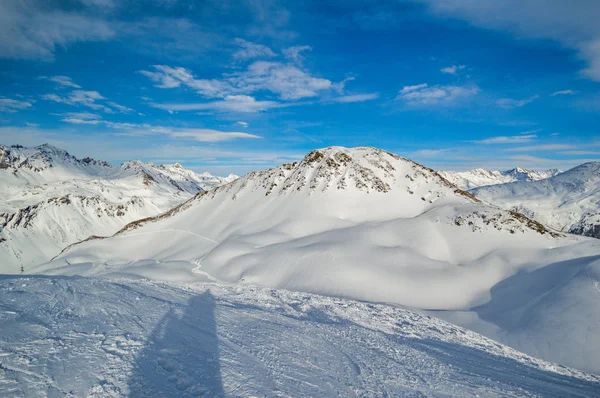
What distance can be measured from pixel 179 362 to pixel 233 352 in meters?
1.51

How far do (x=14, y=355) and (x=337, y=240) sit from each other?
2762cm

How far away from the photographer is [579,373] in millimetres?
11273

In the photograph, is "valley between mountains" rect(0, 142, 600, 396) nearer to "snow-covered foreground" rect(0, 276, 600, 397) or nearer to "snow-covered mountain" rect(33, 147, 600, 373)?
"snow-covered foreground" rect(0, 276, 600, 397)

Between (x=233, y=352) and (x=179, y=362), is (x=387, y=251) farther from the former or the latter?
(x=179, y=362)

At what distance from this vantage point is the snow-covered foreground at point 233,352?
6895 millimetres

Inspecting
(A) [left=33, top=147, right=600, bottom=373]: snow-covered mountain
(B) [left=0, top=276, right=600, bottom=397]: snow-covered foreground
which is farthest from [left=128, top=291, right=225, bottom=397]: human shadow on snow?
(A) [left=33, top=147, right=600, bottom=373]: snow-covered mountain

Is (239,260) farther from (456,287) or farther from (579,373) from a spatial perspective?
Result: (579,373)

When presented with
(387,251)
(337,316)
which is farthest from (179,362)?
(387,251)

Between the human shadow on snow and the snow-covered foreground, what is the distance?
0.03m

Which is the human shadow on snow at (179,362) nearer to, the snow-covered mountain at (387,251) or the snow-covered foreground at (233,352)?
the snow-covered foreground at (233,352)

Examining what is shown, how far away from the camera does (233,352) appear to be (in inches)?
344

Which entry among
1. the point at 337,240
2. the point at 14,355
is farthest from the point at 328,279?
the point at 14,355

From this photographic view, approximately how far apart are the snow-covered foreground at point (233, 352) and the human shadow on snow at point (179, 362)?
0.03m

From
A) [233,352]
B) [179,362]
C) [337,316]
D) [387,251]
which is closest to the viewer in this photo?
[179,362]
